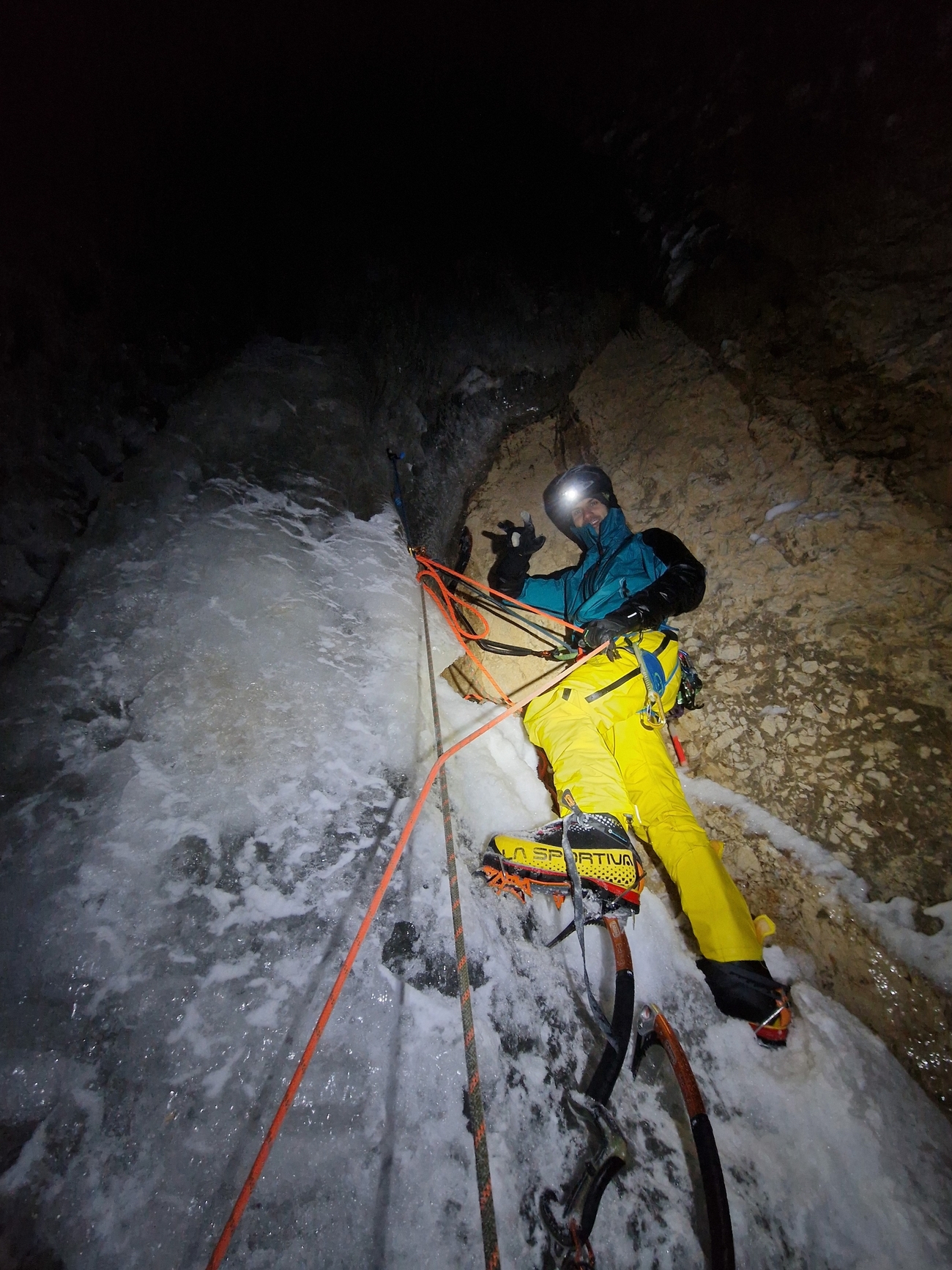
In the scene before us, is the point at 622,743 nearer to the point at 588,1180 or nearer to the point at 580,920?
the point at 580,920

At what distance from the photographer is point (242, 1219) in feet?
3.57

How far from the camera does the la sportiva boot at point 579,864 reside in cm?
194

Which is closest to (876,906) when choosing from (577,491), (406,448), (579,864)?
(579,864)

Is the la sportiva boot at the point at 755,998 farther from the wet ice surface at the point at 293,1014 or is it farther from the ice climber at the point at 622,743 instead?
the wet ice surface at the point at 293,1014

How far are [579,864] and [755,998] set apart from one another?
783mm

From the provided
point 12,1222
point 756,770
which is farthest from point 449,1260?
point 756,770

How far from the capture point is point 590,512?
389 centimetres

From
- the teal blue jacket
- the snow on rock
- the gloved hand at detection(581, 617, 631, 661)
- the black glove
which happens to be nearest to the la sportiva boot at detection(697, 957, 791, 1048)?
the snow on rock

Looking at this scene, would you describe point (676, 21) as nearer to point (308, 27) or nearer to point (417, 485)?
point (308, 27)

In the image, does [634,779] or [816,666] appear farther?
[816,666]

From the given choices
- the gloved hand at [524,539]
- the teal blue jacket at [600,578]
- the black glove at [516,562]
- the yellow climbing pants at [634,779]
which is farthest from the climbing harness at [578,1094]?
the gloved hand at [524,539]

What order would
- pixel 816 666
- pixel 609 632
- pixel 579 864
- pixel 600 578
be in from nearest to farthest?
pixel 579 864
pixel 816 666
pixel 609 632
pixel 600 578

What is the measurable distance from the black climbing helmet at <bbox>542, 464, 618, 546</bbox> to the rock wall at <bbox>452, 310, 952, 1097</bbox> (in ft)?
1.05

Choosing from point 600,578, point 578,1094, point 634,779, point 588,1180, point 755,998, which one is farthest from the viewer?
point 600,578
